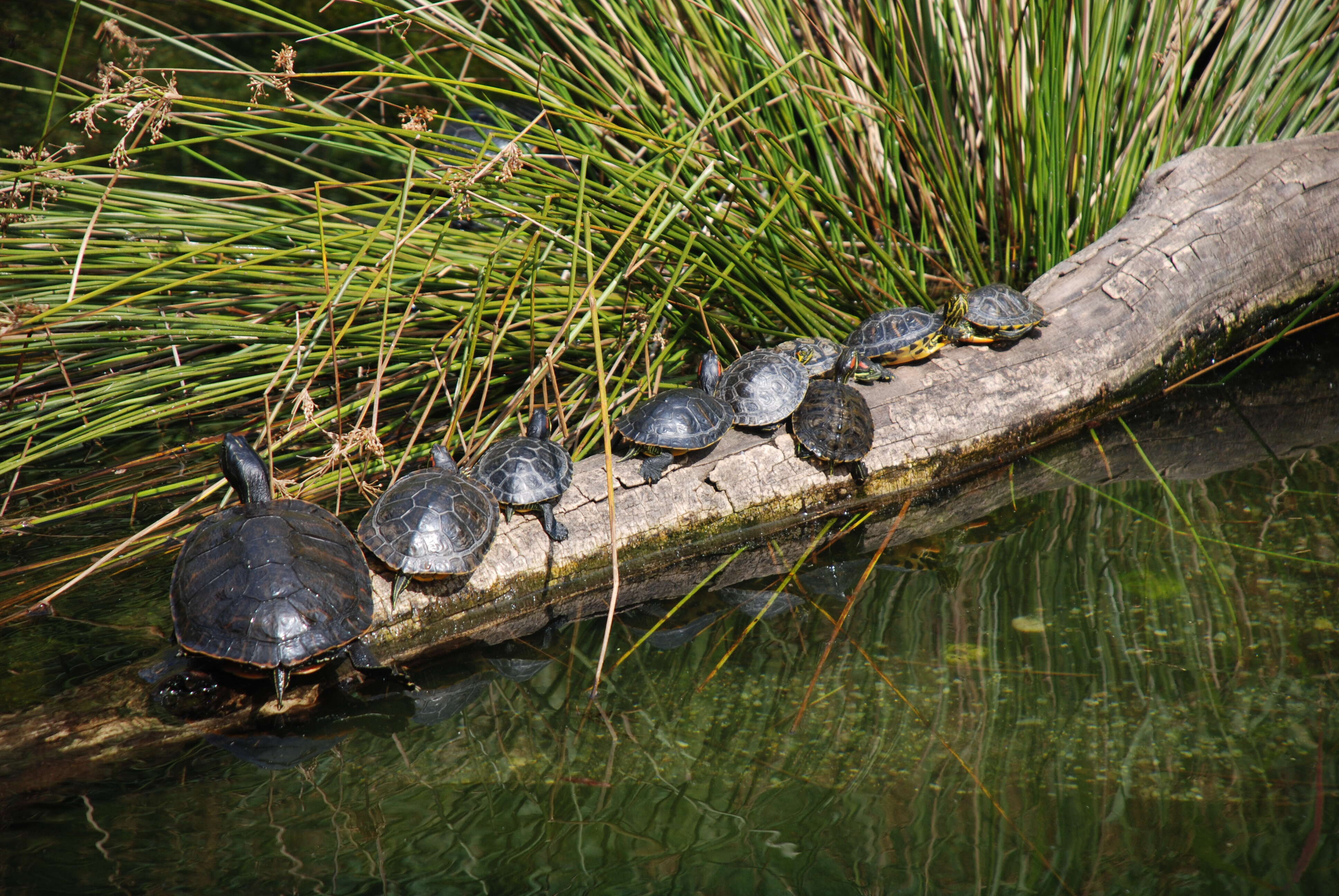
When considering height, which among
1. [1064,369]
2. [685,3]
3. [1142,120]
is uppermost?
[685,3]

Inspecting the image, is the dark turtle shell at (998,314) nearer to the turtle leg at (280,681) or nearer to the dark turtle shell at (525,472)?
the dark turtle shell at (525,472)

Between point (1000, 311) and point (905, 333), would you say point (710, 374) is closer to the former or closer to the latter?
point (905, 333)

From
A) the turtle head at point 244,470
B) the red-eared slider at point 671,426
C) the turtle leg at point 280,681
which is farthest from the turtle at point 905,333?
the turtle leg at point 280,681

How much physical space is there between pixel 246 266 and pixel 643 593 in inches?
54.4

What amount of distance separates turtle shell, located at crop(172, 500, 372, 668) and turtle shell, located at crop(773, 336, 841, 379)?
160cm

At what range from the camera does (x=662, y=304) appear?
8.20 feet

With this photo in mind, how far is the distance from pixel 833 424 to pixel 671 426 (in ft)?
A: 1.70

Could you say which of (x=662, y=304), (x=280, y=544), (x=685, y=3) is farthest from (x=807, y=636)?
(x=685, y=3)

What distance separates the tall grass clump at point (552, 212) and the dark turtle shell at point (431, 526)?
0.66ft

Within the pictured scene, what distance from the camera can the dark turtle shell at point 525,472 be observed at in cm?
230

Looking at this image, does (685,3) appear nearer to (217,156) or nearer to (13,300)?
(13,300)

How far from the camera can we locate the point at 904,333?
286cm

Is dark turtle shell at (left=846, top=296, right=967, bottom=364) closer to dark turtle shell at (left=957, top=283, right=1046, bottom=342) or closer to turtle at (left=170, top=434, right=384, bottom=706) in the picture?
dark turtle shell at (left=957, top=283, right=1046, bottom=342)

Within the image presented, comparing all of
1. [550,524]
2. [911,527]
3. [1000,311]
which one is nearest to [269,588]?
[550,524]
